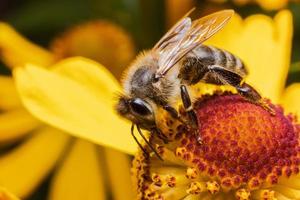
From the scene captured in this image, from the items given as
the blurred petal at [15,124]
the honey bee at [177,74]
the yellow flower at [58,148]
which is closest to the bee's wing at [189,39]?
the honey bee at [177,74]

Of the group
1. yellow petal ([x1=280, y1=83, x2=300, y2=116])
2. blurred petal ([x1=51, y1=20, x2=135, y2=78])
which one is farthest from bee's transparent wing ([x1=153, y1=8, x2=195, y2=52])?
blurred petal ([x1=51, y1=20, x2=135, y2=78])

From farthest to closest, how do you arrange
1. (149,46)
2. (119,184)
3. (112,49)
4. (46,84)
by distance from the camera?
(112,49)
(149,46)
(119,184)
(46,84)

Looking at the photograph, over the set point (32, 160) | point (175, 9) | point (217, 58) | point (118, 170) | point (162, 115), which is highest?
point (217, 58)

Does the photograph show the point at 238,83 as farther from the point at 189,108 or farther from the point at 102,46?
the point at 102,46

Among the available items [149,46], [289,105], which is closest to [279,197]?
[289,105]

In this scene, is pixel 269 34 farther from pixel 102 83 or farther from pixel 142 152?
pixel 142 152

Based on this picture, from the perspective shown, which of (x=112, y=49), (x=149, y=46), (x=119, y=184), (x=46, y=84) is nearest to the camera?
(x=46, y=84)

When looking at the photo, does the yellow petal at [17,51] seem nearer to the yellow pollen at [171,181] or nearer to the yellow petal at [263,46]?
the yellow petal at [263,46]

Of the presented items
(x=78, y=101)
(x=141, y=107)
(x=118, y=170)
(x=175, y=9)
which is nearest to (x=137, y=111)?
(x=141, y=107)
